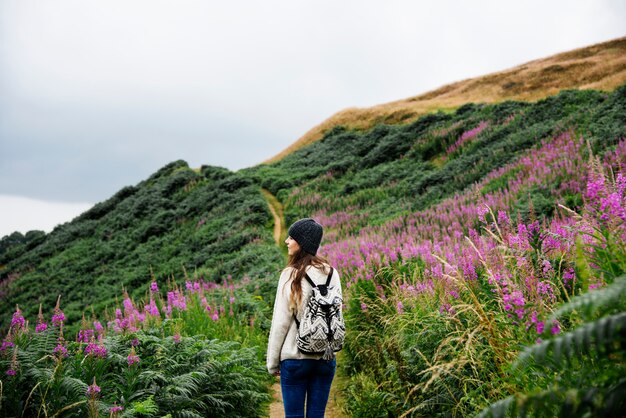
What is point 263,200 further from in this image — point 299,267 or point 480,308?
point 480,308

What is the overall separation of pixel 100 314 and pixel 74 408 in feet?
55.7

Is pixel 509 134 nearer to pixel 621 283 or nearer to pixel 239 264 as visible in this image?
pixel 239 264

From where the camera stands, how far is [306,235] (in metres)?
3.71

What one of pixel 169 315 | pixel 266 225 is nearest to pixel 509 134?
pixel 266 225

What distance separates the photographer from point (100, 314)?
60.7 feet

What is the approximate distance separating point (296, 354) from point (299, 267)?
0.67 m

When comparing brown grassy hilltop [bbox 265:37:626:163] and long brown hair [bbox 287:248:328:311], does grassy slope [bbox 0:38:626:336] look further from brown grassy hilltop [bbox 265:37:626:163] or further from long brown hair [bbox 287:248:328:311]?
long brown hair [bbox 287:248:328:311]

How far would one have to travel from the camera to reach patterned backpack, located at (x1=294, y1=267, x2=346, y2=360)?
11.0ft

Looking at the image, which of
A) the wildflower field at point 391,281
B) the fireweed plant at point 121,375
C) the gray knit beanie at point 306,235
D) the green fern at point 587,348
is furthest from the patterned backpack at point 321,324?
the green fern at point 587,348

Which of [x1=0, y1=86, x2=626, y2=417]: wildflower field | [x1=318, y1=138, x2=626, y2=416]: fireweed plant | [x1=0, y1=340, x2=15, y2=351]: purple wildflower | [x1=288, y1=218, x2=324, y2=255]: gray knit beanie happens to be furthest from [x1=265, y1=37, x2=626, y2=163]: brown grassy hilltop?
[x1=0, y1=340, x2=15, y2=351]: purple wildflower

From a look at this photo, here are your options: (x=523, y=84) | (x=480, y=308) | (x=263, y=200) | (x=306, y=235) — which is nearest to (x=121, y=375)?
(x=306, y=235)

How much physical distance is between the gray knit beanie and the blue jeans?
88cm

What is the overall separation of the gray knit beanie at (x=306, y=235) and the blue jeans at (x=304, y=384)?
88 cm

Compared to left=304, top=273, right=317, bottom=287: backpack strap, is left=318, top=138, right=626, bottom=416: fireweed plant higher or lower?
lower
